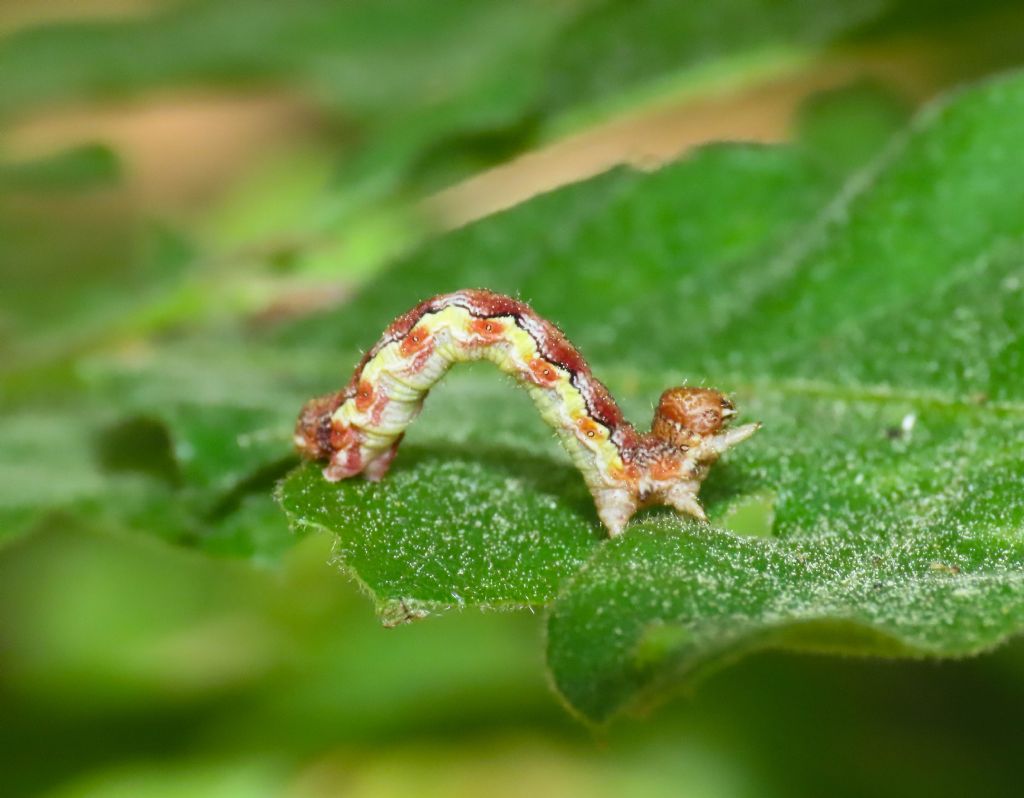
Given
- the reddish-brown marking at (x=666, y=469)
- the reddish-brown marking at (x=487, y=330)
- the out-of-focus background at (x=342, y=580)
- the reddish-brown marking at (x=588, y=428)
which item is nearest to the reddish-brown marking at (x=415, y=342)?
the reddish-brown marking at (x=487, y=330)

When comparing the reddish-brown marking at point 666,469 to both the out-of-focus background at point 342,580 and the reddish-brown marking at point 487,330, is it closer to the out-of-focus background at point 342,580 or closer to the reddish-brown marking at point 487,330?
the reddish-brown marking at point 487,330

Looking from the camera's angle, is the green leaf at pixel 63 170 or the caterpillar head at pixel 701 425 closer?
the caterpillar head at pixel 701 425

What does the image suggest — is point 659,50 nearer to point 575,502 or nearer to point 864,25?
point 864,25

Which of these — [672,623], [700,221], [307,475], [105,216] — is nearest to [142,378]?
[307,475]

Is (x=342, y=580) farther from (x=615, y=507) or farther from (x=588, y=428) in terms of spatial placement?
(x=615, y=507)

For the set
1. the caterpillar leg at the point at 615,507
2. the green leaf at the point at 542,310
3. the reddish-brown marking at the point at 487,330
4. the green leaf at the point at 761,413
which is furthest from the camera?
the reddish-brown marking at the point at 487,330

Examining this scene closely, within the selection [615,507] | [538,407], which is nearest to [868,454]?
[615,507]
